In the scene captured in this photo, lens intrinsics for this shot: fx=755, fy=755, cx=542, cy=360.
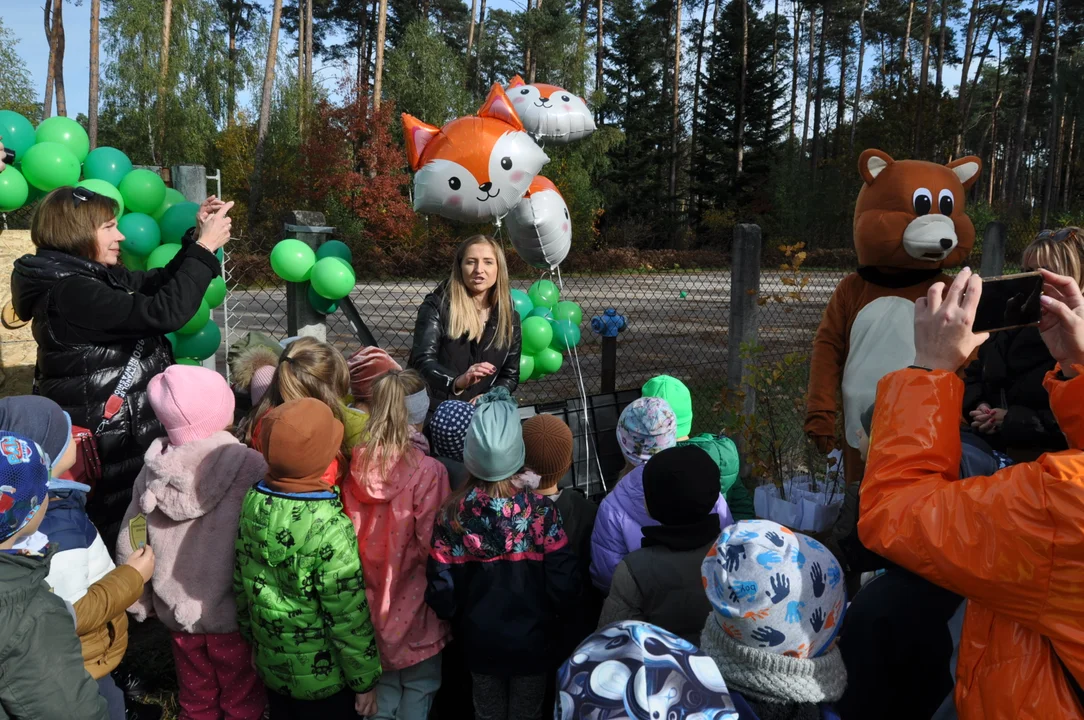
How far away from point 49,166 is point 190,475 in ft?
7.92

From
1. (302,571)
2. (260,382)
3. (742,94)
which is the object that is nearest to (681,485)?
(302,571)

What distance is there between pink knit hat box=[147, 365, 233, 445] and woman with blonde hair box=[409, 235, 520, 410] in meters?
1.03

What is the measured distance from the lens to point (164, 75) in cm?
2609

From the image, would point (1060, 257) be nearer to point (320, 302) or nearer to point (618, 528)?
point (618, 528)

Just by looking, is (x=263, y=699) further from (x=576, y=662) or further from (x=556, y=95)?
(x=556, y=95)

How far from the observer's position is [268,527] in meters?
2.12

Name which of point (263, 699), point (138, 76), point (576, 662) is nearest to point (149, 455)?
point (263, 699)

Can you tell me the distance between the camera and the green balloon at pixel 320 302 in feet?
11.8

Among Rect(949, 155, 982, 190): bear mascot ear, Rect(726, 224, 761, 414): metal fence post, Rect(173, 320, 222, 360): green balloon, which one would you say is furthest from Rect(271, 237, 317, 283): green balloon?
Rect(949, 155, 982, 190): bear mascot ear

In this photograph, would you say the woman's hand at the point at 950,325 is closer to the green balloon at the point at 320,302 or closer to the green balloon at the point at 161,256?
the green balloon at the point at 320,302

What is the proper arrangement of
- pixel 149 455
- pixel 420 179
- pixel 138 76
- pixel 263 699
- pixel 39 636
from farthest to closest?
pixel 138 76, pixel 420 179, pixel 263 699, pixel 149 455, pixel 39 636

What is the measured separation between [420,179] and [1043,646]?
9.48ft

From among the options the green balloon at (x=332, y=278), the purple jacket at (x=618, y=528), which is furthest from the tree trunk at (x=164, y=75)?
the purple jacket at (x=618, y=528)

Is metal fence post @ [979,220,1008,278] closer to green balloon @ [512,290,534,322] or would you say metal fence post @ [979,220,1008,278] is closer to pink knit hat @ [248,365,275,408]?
green balloon @ [512,290,534,322]
